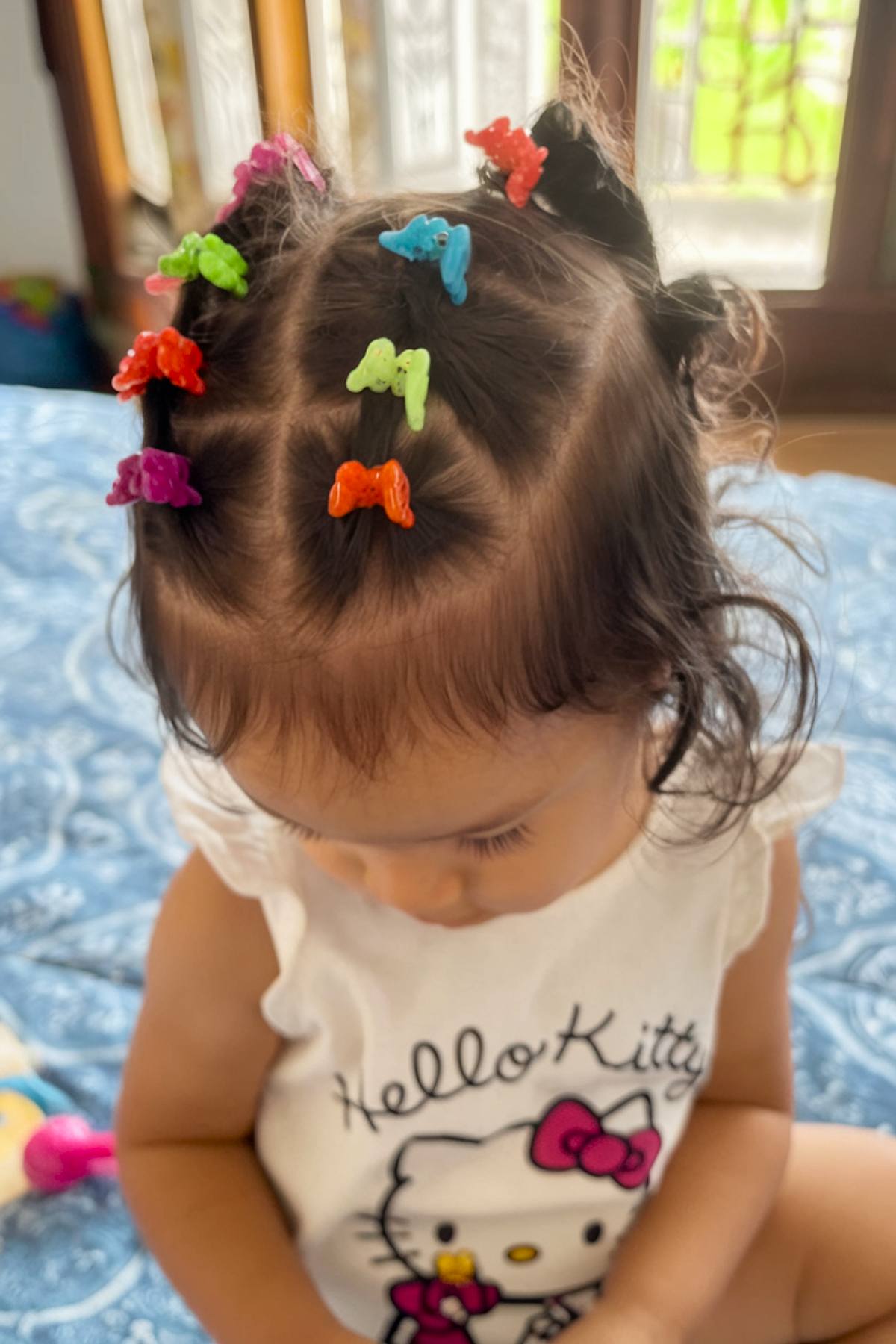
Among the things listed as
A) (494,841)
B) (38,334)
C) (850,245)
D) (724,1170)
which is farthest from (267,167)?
(38,334)

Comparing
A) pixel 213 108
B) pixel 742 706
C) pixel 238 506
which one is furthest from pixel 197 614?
pixel 213 108

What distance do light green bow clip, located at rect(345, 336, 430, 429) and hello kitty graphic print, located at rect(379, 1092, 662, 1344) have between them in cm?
39

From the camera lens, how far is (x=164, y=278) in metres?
0.49

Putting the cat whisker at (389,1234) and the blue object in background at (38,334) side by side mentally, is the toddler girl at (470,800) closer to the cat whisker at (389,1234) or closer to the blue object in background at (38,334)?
the cat whisker at (389,1234)

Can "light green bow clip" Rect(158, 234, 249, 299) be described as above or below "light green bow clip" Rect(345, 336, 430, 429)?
above

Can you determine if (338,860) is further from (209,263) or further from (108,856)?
(108,856)

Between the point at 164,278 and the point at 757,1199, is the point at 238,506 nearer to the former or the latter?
the point at 164,278

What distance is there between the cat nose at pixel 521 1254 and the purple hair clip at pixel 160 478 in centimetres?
42

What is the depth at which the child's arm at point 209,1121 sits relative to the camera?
61 centimetres

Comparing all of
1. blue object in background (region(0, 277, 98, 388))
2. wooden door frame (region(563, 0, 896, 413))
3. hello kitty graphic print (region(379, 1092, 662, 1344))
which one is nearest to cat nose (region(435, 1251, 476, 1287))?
hello kitty graphic print (region(379, 1092, 662, 1344))

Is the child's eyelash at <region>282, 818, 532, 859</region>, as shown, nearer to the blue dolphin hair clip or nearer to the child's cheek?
the child's cheek

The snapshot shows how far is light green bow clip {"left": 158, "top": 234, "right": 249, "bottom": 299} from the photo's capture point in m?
0.45

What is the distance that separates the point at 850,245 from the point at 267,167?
1.93 meters

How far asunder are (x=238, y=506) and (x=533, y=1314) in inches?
18.2
